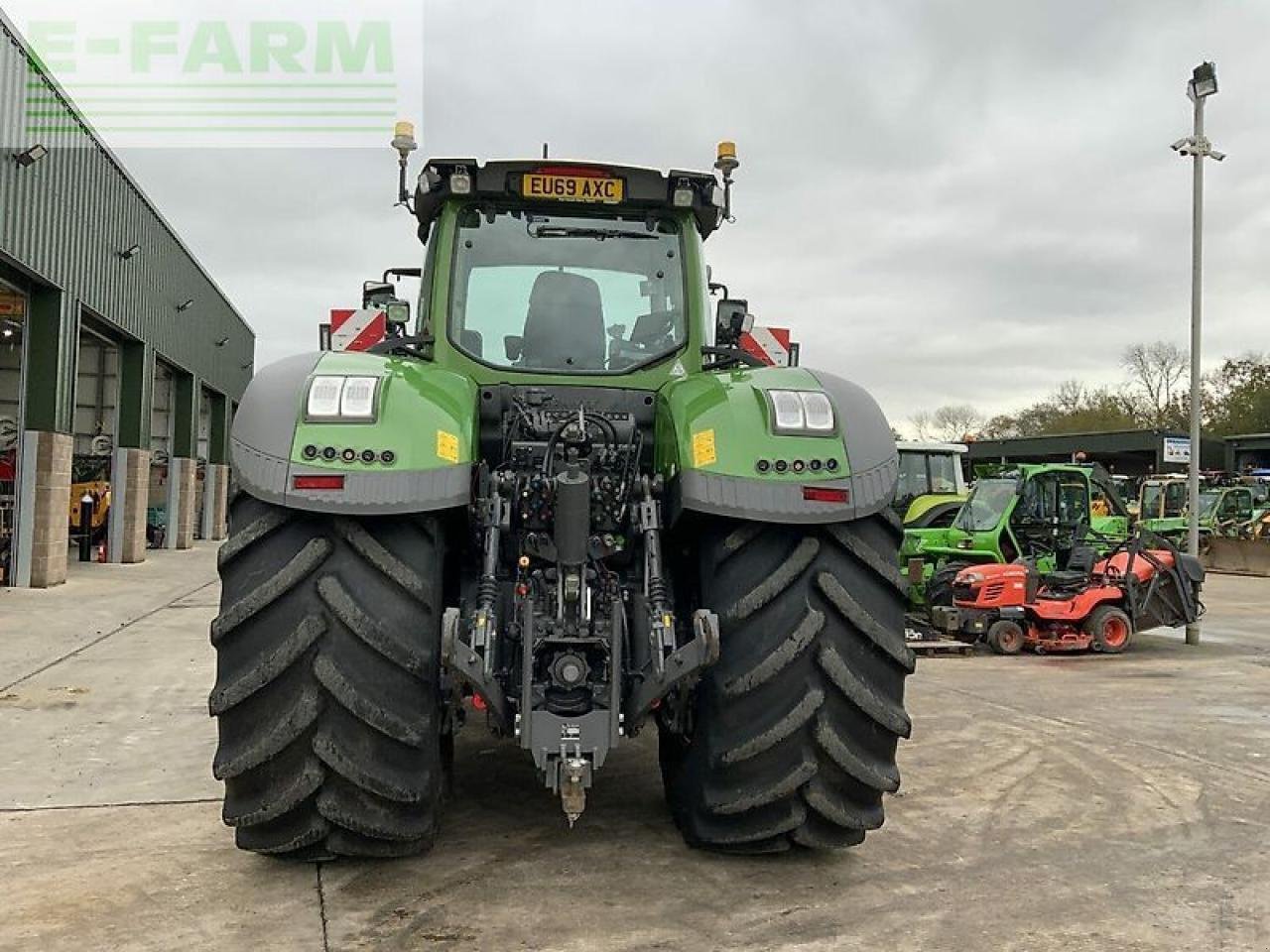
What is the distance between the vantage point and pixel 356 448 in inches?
134

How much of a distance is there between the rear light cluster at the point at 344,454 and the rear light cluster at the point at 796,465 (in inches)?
48.1

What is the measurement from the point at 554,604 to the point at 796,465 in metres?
0.94

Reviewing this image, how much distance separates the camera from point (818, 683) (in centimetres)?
353

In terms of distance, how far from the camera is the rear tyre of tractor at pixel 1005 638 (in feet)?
35.1

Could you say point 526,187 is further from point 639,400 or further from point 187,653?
point 187,653

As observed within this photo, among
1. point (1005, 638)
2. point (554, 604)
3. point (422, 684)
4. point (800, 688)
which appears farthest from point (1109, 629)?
point (422, 684)

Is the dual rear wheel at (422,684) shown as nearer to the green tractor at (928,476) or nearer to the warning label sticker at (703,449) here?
the warning label sticker at (703,449)

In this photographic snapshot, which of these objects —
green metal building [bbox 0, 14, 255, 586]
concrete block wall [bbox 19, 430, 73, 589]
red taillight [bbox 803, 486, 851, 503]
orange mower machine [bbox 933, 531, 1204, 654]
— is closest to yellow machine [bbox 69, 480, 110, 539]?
green metal building [bbox 0, 14, 255, 586]

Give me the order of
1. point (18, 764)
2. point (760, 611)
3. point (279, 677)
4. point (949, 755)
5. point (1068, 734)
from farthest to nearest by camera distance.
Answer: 1. point (1068, 734)
2. point (949, 755)
3. point (18, 764)
4. point (760, 611)
5. point (279, 677)

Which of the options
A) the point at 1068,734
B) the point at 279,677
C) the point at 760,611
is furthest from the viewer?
the point at 1068,734

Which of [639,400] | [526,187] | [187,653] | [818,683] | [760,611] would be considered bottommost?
[187,653]

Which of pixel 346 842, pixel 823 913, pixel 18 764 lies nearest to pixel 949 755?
pixel 823 913

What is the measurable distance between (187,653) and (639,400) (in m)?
6.91

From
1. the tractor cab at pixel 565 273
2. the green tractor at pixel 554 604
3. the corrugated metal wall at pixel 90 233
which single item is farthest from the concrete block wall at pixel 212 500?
the green tractor at pixel 554 604
